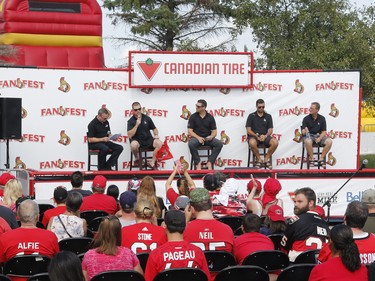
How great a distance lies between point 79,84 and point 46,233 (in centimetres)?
941

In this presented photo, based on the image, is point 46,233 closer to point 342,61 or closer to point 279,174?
point 279,174

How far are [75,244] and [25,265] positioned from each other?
0.87 meters

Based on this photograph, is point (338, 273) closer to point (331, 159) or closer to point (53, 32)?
point (331, 159)

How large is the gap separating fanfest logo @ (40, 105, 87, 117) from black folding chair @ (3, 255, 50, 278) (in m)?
9.41

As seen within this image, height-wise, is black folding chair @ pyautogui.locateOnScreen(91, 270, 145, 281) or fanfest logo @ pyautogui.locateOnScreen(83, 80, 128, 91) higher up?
fanfest logo @ pyautogui.locateOnScreen(83, 80, 128, 91)

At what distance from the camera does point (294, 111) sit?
16.9 metres

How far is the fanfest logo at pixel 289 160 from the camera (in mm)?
16875

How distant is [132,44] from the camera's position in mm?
38625

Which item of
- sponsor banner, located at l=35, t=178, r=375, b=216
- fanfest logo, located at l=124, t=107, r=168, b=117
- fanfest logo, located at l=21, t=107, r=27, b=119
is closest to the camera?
sponsor banner, located at l=35, t=178, r=375, b=216

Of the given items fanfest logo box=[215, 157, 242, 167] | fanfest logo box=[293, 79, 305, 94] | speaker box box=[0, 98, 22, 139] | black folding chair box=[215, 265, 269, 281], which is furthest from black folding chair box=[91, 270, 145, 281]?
fanfest logo box=[293, 79, 305, 94]

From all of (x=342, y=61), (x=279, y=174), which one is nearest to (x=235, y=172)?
(x=279, y=174)

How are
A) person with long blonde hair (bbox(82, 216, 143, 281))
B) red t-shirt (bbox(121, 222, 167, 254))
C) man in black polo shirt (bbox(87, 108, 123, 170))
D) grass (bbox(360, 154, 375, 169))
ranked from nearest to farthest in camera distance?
person with long blonde hair (bbox(82, 216, 143, 281))
red t-shirt (bbox(121, 222, 167, 254))
man in black polo shirt (bbox(87, 108, 123, 170))
grass (bbox(360, 154, 375, 169))

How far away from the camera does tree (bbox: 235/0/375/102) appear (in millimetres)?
25969

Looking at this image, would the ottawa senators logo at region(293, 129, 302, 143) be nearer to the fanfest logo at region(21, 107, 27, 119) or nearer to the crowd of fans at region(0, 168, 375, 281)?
the fanfest logo at region(21, 107, 27, 119)
